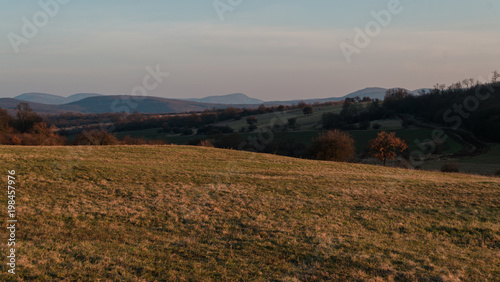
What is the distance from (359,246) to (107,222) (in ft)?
29.7

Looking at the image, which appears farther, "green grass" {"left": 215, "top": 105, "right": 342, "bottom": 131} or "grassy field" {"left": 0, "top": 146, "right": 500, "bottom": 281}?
"green grass" {"left": 215, "top": 105, "right": 342, "bottom": 131}

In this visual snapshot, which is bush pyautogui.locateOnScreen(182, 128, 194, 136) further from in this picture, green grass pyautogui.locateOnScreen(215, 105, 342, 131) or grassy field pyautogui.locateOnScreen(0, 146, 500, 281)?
grassy field pyautogui.locateOnScreen(0, 146, 500, 281)

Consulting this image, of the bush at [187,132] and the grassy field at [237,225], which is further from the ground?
the grassy field at [237,225]

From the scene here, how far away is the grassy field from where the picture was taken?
952 cm

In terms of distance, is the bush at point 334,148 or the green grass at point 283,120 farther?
the green grass at point 283,120

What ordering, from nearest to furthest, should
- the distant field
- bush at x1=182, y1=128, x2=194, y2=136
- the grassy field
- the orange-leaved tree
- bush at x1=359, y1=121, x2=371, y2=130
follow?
the grassy field → the orange-leaved tree → the distant field → bush at x1=359, y1=121, x2=371, y2=130 → bush at x1=182, y1=128, x2=194, y2=136

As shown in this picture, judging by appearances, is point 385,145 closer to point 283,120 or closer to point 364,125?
point 364,125

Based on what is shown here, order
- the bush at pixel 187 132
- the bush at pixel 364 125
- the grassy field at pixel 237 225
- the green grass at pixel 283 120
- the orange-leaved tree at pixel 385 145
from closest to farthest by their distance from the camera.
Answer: the grassy field at pixel 237 225
the orange-leaved tree at pixel 385 145
the bush at pixel 364 125
the bush at pixel 187 132
the green grass at pixel 283 120

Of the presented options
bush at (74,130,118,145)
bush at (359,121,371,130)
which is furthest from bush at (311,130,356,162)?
bush at (359,121,371,130)

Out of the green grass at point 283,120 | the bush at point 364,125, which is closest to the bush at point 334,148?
the bush at point 364,125

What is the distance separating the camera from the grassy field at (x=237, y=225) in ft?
31.2

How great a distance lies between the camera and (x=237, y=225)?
543 inches

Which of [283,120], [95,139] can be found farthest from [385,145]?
[283,120]

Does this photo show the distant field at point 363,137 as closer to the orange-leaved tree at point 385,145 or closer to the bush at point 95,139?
the orange-leaved tree at point 385,145
